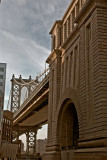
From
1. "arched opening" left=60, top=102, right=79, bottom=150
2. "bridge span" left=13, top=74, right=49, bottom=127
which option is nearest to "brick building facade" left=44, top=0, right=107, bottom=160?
"arched opening" left=60, top=102, right=79, bottom=150

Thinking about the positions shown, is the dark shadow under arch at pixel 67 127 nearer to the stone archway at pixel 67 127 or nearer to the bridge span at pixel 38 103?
the stone archway at pixel 67 127

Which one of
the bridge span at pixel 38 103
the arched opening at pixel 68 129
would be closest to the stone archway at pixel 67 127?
the arched opening at pixel 68 129

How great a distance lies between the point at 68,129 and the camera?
26.4 m

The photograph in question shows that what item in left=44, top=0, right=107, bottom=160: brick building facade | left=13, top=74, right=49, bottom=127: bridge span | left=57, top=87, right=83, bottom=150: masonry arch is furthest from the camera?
left=13, top=74, right=49, bottom=127: bridge span

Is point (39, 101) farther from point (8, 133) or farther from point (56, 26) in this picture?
point (56, 26)

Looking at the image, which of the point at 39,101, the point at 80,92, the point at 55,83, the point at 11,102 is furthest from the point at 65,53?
the point at 11,102

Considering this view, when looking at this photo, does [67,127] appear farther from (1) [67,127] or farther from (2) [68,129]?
(2) [68,129]

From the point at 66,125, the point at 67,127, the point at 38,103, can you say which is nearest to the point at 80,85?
the point at 66,125

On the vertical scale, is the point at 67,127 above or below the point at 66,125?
below

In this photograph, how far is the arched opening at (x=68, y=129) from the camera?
85.3 ft

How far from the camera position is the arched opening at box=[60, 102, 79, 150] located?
26000 millimetres

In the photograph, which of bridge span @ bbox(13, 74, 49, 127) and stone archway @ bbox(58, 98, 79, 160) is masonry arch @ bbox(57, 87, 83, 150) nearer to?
stone archway @ bbox(58, 98, 79, 160)

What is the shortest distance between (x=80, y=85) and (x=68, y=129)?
6.58 meters

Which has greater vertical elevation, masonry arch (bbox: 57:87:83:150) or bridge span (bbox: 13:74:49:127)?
bridge span (bbox: 13:74:49:127)
